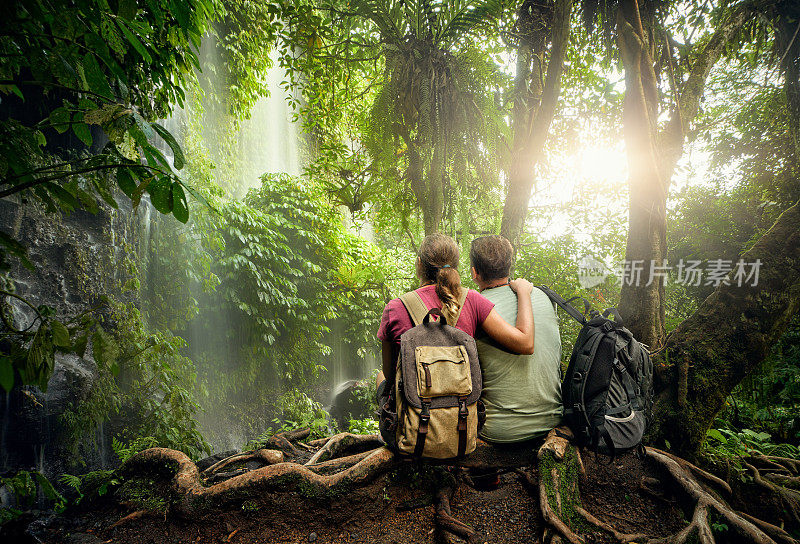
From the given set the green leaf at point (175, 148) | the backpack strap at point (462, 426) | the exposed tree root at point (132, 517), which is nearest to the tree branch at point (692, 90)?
the backpack strap at point (462, 426)

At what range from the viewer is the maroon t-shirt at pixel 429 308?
2.28 metres

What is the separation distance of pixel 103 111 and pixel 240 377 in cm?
744

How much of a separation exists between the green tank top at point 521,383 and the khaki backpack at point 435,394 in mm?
380

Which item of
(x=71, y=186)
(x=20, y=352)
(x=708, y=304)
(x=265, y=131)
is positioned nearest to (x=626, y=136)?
(x=708, y=304)

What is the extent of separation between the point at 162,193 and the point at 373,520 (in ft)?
7.99

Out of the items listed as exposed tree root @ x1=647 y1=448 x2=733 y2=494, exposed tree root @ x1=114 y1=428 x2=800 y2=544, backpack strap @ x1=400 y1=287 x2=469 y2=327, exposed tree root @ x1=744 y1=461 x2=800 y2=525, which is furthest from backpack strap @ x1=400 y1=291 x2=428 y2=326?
exposed tree root @ x1=744 y1=461 x2=800 y2=525

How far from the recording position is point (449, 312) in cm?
218

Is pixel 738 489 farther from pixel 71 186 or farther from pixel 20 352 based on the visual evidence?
pixel 71 186

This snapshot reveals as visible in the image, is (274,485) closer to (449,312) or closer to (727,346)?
(449,312)

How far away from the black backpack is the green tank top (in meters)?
0.15

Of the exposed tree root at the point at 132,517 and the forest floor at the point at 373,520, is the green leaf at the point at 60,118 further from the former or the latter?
the exposed tree root at the point at 132,517

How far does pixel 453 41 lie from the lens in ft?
14.7

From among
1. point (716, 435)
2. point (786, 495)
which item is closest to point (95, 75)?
point (716, 435)

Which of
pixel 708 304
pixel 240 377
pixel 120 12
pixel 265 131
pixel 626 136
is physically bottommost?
pixel 240 377
